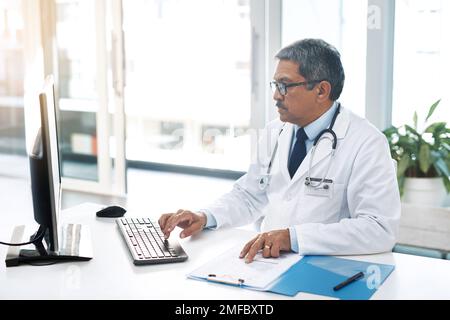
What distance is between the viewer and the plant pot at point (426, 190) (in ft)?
11.3

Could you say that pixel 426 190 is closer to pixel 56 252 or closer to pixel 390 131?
pixel 390 131

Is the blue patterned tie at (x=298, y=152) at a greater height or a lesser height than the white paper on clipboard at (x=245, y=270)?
greater

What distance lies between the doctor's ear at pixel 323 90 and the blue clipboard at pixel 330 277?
0.56m

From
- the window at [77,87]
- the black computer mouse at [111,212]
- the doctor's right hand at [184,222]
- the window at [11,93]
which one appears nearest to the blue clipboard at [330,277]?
the doctor's right hand at [184,222]

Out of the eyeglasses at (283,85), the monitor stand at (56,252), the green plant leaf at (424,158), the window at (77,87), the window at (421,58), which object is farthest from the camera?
the window at (77,87)

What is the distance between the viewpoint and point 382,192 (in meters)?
1.73

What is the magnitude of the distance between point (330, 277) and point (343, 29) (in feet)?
9.18

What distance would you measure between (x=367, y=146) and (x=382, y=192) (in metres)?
0.16

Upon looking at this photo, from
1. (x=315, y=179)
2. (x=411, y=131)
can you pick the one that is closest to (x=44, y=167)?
(x=315, y=179)

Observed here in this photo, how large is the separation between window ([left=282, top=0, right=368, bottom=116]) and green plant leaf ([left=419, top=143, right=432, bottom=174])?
Result: 587 mm

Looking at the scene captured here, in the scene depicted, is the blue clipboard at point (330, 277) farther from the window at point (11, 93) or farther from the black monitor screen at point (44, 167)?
the window at point (11, 93)

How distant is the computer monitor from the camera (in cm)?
137
